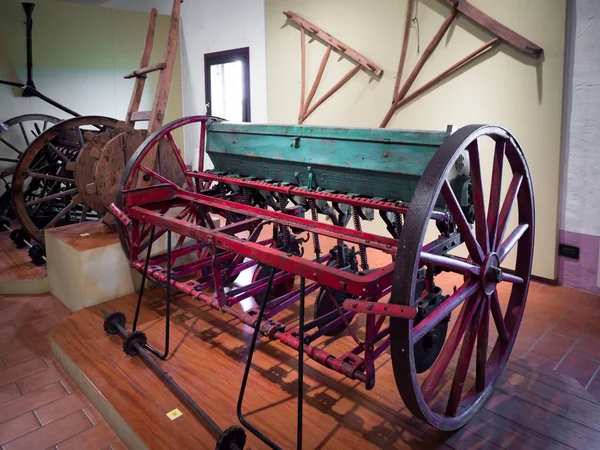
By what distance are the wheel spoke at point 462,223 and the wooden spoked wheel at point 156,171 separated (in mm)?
2041

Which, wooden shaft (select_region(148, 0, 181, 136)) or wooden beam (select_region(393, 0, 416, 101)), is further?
wooden beam (select_region(393, 0, 416, 101))

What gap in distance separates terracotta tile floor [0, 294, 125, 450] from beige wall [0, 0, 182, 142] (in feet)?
13.0

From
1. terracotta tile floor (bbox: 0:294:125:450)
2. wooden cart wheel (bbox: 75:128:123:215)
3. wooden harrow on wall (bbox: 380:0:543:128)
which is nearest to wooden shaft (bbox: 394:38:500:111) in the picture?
wooden harrow on wall (bbox: 380:0:543:128)

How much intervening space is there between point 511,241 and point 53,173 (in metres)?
4.57

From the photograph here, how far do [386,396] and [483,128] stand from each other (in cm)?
139

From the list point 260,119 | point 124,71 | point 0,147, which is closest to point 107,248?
point 260,119

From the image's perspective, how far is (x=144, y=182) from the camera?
3871mm

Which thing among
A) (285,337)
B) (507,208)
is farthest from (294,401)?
(507,208)

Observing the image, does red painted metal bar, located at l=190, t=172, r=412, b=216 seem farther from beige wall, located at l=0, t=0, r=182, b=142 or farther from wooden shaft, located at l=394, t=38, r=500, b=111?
beige wall, located at l=0, t=0, r=182, b=142

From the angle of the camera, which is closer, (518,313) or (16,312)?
(518,313)

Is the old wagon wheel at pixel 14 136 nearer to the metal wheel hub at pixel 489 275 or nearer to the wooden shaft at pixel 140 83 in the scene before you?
the wooden shaft at pixel 140 83

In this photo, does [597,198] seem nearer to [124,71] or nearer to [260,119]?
[260,119]

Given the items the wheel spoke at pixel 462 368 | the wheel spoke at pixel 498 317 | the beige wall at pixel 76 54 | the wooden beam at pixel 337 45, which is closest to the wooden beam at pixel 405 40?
the wooden beam at pixel 337 45

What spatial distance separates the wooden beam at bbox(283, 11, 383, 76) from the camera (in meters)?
5.02
